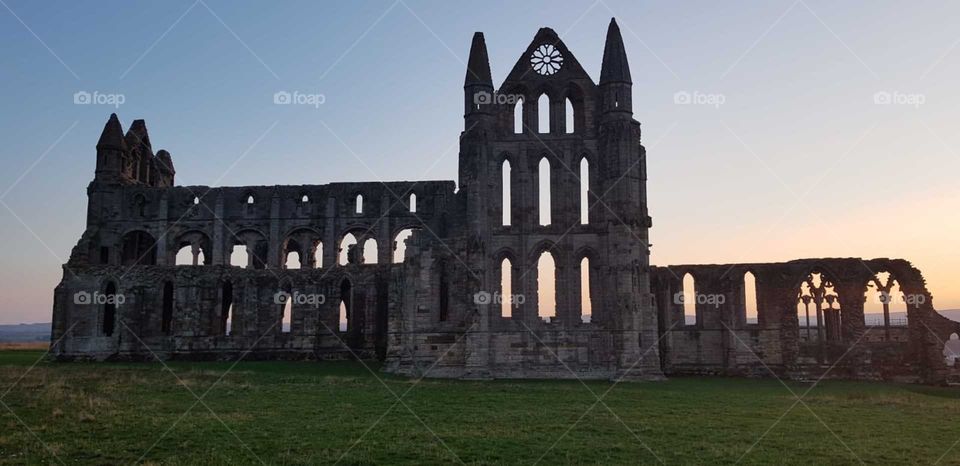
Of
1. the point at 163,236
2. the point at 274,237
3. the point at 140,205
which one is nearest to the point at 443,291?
the point at 274,237

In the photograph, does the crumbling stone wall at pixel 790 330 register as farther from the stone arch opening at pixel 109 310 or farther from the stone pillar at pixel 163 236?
the stone pillar at pixel 163 236

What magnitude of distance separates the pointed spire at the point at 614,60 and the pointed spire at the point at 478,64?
523 cm

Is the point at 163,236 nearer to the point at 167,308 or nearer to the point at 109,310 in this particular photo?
the point at 167,308

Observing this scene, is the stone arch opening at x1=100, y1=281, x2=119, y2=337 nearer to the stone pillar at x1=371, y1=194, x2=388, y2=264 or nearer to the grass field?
the stone pillar at x1=371, y1=194, x2=388, y2=264

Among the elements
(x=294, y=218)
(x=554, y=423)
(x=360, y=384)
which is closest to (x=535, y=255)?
(x=360, y=384)

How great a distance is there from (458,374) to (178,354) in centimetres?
1962
